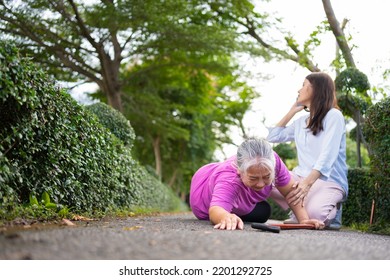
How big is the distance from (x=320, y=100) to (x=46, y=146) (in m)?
3.26

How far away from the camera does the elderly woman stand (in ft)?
13.2

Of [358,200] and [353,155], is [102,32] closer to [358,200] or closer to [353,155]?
[358,200]

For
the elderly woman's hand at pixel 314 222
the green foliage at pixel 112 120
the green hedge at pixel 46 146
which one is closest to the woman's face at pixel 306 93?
the elderly woman's hand at pixel 314 222

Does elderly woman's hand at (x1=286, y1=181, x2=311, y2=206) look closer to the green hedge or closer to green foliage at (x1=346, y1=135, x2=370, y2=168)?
the green hedge

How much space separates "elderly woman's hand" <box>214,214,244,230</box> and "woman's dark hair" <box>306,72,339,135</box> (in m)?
2.17

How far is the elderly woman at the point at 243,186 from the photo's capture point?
403 cm

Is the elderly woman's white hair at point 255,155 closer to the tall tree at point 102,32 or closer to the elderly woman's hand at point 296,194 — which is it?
the elderly woman's hand at point 296,194

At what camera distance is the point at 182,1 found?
11.4 m

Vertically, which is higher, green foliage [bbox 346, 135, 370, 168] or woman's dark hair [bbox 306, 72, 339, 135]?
woman's dark hair [bbox 306, 72, 339, 135]

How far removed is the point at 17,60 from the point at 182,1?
8.26 m

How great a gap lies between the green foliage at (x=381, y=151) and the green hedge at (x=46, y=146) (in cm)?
332

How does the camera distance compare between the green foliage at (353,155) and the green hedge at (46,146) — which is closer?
the green hedge at (46,146)

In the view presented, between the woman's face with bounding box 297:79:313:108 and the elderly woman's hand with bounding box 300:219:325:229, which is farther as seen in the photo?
the woman's face with bounding box 297:79:313:108

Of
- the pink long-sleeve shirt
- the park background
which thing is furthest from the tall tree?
the pink long-sleeve shirt
